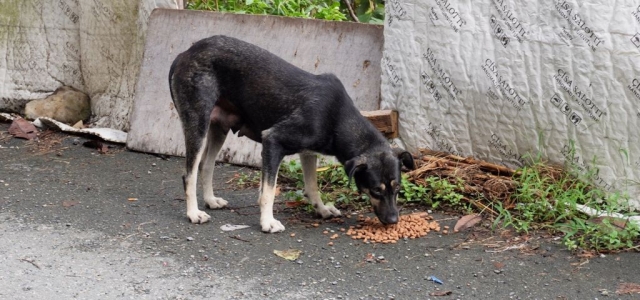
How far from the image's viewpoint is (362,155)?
605cm

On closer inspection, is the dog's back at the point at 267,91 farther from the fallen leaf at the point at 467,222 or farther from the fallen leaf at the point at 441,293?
the fallen leaf at the point at 441,293

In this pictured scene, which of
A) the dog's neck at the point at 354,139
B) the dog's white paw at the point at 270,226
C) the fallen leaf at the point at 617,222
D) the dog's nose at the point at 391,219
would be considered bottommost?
the dog's white paw at the point at 270,226

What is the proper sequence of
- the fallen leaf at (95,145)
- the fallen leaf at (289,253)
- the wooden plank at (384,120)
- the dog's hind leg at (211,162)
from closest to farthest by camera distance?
1. the fallen leaf at (289,253)
2. the dog's hind leg at (211,162)
3. the wooden plank at (384,120)
4. the fallen leaf at (95,145)

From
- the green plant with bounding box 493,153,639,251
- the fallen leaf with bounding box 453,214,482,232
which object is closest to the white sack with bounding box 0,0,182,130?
the fallen leaf with bounding box 453,214,482,232

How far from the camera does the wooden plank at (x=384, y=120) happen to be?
23.9ft

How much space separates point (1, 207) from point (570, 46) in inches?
174

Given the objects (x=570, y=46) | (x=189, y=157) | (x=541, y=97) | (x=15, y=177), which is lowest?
(x=15, y=177)

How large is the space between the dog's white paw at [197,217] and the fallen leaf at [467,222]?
1.80m

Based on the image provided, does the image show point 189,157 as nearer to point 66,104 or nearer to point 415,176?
point 415,176

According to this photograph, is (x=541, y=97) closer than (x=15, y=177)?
Yes

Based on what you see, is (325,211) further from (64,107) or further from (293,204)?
(64,107)

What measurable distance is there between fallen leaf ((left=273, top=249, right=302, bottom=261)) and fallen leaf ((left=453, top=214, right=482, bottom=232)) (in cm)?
124

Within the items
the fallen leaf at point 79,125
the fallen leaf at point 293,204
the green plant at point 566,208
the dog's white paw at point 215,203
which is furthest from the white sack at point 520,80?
the fallen leaf at point 79,125

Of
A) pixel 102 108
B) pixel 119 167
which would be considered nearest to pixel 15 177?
pixel 119 167
